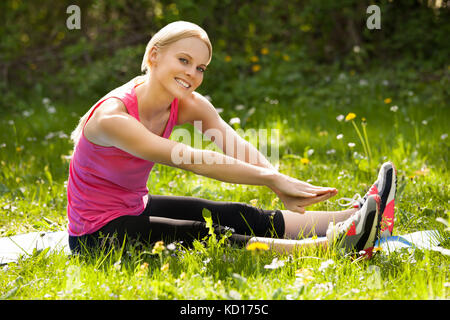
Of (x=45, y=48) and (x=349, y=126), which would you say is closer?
(x=349, y=126)

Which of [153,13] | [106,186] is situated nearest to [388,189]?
[106,186]

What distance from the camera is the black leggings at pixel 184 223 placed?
2230mm

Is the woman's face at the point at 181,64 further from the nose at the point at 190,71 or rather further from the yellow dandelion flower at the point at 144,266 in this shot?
the yellow dandelion flower at the point at 144,266

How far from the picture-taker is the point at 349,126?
3941 millimetres

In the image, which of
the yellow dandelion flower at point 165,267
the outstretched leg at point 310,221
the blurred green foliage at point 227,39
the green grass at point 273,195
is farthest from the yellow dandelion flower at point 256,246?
the blurred green foliage at point 227,39

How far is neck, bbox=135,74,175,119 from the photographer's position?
2236 millimetres

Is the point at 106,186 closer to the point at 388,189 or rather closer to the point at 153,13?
the point at 388,189

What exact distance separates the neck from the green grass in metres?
0.59

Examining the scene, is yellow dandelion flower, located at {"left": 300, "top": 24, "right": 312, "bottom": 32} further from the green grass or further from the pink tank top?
the pink tank top

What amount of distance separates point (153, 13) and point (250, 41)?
1077mm

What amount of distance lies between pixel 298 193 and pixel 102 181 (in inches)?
32.8

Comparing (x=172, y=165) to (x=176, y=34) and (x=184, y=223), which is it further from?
(x=176, y=34)

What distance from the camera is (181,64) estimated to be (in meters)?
2.14

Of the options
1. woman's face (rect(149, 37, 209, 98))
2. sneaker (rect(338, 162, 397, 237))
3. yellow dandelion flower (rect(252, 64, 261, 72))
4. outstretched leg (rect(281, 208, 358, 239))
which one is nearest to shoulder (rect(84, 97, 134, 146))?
woman's face (rect(149, 37, 209, 98))
